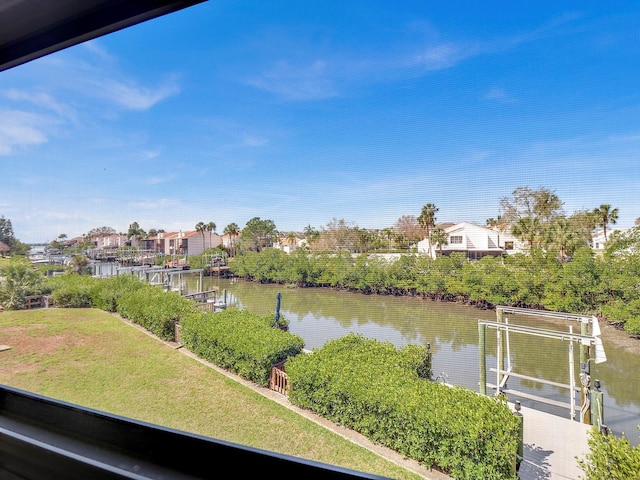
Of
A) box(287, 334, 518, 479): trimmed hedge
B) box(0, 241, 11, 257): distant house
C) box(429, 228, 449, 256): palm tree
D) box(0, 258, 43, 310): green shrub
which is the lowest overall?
box(287, 334, 518, 479): trimmed hedge

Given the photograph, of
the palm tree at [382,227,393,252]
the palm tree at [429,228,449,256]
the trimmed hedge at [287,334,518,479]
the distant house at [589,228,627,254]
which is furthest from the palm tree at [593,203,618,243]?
the trimmed hedge at [287,334,518,479]

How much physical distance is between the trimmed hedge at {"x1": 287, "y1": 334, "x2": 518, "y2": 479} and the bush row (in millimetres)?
506

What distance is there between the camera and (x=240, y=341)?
2.32 meters

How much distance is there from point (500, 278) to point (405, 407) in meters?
1.01

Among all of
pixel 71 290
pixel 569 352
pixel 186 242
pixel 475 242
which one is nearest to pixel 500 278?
pixel 475 242

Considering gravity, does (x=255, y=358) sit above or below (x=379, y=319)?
below

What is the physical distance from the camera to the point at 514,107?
2.39ft

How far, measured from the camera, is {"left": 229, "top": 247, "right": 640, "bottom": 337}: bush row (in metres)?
0.77

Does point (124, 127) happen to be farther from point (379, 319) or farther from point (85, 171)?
point (379, 319)

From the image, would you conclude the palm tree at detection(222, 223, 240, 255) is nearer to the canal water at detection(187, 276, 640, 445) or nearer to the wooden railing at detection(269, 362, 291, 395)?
the canal water at detection(187, 276, 640, 445)

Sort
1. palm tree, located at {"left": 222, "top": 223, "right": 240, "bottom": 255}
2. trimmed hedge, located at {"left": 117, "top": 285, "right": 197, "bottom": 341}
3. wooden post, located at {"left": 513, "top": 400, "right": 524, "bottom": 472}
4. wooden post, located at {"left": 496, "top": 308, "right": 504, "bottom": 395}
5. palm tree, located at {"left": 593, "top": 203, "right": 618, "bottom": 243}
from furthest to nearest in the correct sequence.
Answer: trimmed hedge, located at {"left": 117, "top": 285, "right": 197, "bottom": 341}
wooden post, located at {"left": 513, "top": 400, "right": 524, "bottom": 472}
palm tree, located at {"left": 222, "top": 223, "right": 240, "bottom": 255}
wooden post, located at {"left": 496, "top": 308, "right": 504, "bottom": 395}
palm tree, located at {"left": 593, "top": 203, "right": 618, "bottom": 243}

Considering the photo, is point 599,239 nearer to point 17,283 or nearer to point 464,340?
point 464,340

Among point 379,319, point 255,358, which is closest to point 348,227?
point 379,319

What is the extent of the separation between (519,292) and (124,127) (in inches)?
54.1
